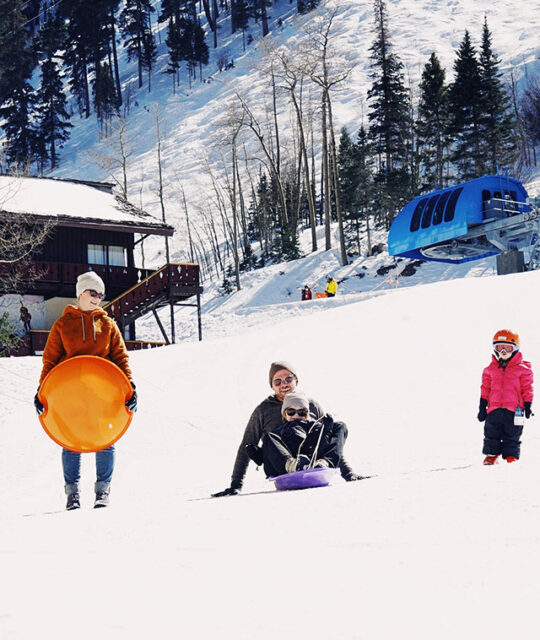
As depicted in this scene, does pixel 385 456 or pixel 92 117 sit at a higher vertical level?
pixel 92 117

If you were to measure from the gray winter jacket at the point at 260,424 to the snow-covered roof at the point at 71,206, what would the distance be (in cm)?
2145

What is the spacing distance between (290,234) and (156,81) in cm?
6124

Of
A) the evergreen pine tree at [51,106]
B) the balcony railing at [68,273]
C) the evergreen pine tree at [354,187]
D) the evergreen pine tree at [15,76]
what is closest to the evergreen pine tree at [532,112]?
the evergreen pine tree at [354,187]

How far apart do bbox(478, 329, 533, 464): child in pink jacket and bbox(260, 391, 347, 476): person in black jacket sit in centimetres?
212

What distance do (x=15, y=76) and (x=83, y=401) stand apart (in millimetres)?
80375

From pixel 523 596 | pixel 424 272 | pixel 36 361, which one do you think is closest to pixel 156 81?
pixel 424 272

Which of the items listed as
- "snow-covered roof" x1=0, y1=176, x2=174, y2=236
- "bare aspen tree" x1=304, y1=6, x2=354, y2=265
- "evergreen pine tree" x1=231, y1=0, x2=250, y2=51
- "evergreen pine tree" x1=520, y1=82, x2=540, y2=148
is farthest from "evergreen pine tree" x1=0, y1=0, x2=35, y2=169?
"snow-covered roof" x1=0, y1=176, x2=174, y2=236

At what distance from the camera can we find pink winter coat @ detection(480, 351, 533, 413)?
303 inches

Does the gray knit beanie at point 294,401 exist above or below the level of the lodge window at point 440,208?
below

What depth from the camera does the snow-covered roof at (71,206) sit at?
91.4 feet

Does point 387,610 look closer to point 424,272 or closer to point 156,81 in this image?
point 424,272

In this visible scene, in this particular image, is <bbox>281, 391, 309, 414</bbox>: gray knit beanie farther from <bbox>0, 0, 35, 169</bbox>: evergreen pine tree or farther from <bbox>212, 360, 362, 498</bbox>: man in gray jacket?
<bbox>0, 0, 35, 169</bbox>: evergreen pine tree

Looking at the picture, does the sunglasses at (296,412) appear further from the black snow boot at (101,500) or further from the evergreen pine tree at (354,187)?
the evergreen pine tree at (354,187)

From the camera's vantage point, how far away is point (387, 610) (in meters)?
2.66
